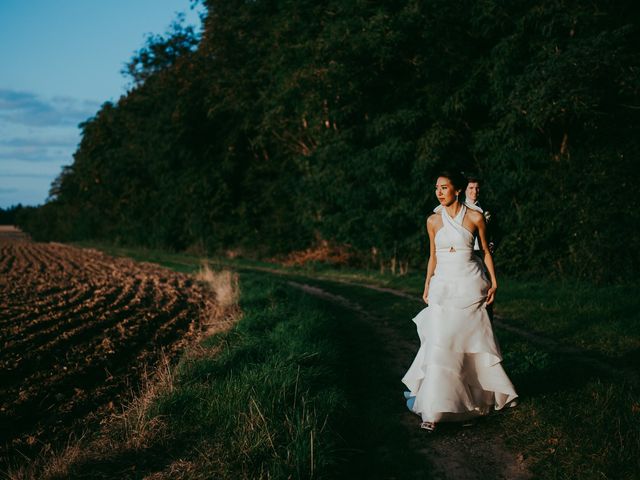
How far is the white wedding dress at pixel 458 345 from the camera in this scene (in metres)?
4.53

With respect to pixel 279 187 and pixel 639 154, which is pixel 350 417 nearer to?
pixel 639 154

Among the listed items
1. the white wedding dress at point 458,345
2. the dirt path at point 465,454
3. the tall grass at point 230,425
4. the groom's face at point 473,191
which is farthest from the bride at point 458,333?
Answer: the groom's face at point 473,191

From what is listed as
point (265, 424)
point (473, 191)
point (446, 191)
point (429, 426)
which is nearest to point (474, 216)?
point (446, 191)

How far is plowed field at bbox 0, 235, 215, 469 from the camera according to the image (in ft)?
18.9

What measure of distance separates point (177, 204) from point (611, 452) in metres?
31.1

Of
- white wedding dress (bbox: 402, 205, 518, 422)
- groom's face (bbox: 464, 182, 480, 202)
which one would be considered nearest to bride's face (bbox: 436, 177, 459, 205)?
A: white wedding dress (bbox: 402, 205, 518, 422)

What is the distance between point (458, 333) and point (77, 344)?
22.6ft

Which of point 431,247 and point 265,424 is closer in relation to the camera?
point 265,424

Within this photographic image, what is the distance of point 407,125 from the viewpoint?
51.6ft

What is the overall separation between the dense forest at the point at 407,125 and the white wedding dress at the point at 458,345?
24.5ft

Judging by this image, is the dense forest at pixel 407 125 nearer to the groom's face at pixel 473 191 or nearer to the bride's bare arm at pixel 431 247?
the groom's face at pixel 473 191

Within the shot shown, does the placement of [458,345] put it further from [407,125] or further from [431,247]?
[407,125]

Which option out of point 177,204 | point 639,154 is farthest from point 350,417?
point 177,204

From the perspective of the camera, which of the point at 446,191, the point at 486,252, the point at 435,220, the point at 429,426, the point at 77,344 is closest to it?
the point at 429,426
